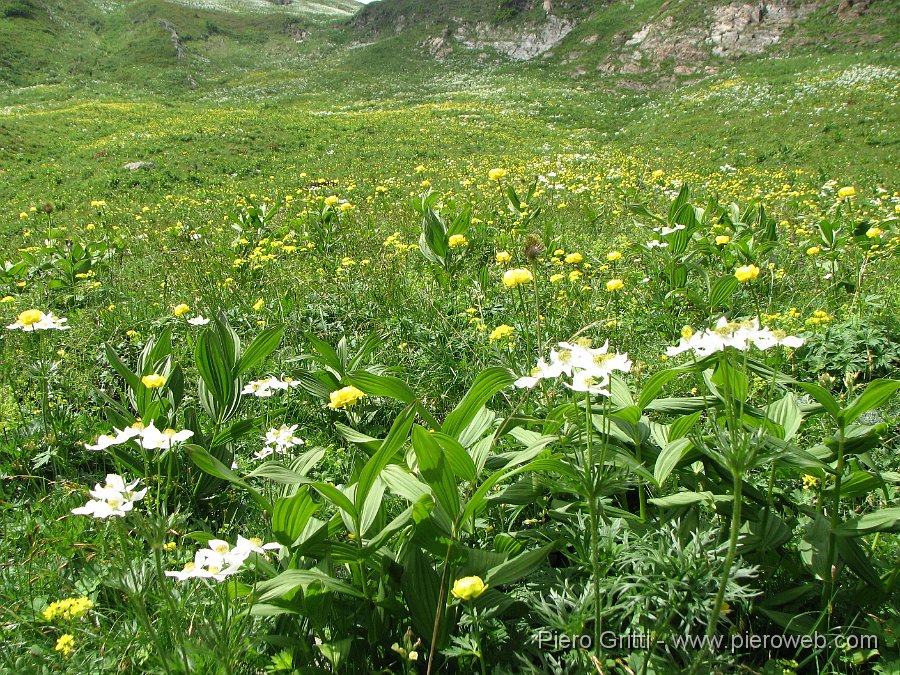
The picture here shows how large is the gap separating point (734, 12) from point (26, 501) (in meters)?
44.8

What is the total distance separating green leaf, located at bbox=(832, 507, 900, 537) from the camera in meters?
1.28

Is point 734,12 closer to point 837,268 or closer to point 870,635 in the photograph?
point 837,268

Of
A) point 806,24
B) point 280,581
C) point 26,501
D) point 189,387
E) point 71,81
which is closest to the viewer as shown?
point 280,581

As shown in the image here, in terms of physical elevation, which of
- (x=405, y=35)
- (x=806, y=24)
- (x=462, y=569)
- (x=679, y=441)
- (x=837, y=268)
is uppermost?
(x=405, y=35)

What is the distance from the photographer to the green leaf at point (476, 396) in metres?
1.60

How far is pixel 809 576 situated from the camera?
56.2 inches

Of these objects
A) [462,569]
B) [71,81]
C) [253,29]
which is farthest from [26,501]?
[253,29]

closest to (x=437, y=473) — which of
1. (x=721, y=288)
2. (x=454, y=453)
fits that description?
(x=454, y=453)

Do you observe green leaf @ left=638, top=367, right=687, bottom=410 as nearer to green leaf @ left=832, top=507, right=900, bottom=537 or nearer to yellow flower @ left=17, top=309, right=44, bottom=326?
green leaf @ left=832, top=507, right=900, bottom=537

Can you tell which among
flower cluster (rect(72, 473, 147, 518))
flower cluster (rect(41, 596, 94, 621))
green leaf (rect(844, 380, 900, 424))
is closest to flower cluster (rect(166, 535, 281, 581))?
flower cluster (rect(72, 473, 147, 518))

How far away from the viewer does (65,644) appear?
1322 mm

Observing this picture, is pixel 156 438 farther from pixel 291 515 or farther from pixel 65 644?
pixel 65 644

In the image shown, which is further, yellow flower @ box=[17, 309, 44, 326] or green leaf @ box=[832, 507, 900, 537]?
yellow flower @ box=[17, 309, 44, 326]

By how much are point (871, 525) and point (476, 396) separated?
1.05 meters
